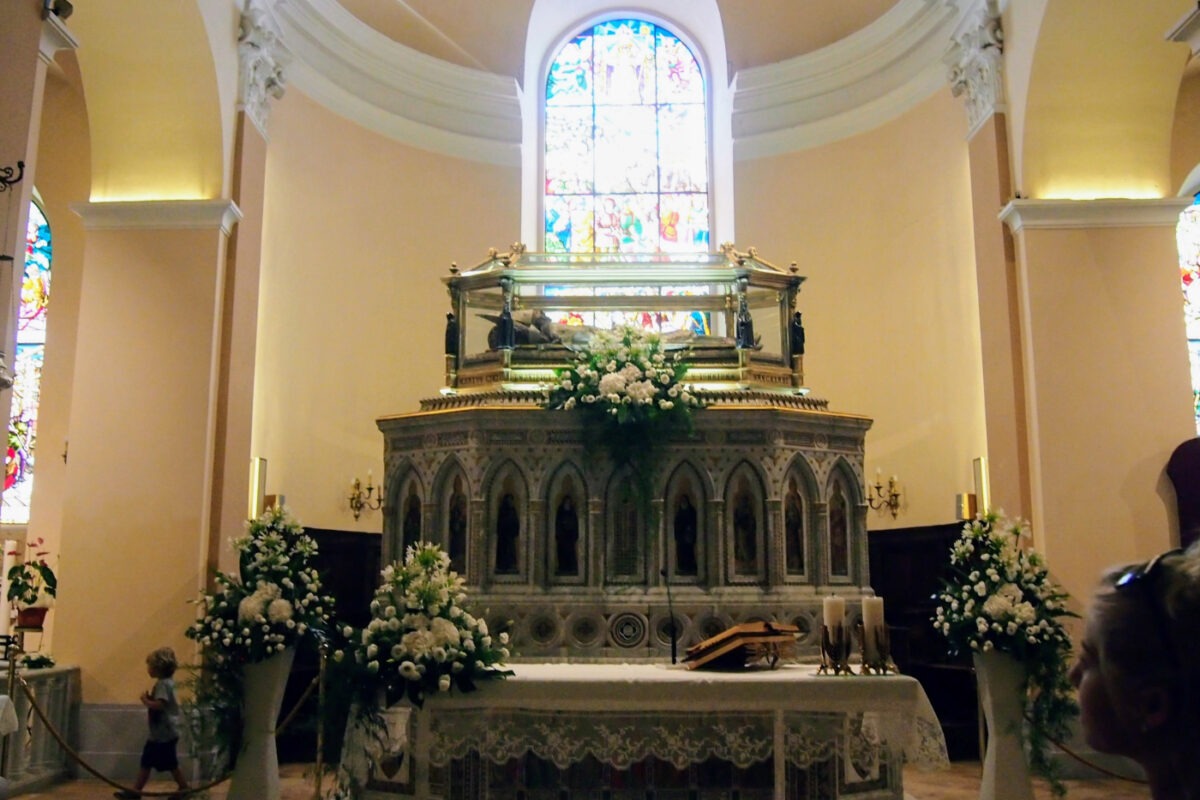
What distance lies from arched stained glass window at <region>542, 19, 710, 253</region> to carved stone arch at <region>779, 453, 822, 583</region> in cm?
663

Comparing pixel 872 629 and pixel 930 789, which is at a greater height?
pixel 872 629

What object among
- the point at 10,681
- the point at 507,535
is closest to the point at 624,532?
the point at 507,535

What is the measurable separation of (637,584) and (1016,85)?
574 cm

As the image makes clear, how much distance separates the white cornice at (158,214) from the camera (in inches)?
384

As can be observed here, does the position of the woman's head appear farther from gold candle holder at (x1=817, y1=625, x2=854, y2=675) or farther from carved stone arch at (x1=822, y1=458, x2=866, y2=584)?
carved stone arch at (x1=822, y1=458, x2=866, y2=584)

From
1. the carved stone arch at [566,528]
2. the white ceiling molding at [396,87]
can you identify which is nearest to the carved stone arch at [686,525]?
the carved stone arch at [566,528]

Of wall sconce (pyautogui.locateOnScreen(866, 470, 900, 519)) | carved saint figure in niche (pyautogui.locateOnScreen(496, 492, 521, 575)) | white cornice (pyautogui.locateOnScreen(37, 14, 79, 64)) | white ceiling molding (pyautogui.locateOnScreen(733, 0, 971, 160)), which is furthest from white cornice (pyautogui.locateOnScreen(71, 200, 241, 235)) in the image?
wall sconce (pyautogui.locateOnScreen(866, 470, 900, 519))

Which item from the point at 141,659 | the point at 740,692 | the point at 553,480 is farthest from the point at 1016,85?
the point at 141,659

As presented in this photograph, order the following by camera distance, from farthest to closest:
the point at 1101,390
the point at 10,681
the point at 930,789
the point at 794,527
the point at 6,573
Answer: the point at 6,573, the point at 1101,390, the point at 930,789, the point at 794,527, the point at 10,681

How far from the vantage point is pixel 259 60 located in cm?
1043

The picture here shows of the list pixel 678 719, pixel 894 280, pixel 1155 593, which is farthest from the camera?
pixel 894 280

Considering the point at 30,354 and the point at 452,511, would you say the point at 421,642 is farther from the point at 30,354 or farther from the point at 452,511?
the point at 30,354

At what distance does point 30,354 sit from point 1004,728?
36.5ft

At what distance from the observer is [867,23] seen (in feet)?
41.7
